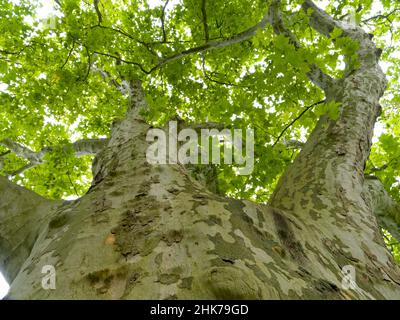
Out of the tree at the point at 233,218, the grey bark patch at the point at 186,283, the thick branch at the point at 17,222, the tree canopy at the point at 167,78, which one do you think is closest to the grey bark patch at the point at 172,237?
the tree at the point at 233,218

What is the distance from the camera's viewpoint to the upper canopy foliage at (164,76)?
12.9 ft

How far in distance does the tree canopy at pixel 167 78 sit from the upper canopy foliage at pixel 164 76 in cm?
2

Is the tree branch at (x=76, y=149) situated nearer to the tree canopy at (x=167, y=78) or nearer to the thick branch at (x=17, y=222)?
the tree canopy at (x=167, y=78)

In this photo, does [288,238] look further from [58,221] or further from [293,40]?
[293,40]

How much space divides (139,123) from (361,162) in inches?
94.4

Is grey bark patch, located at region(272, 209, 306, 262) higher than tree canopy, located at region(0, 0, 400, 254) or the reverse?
the reverse

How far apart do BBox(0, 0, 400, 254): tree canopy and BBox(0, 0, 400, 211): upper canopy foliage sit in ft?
0.06

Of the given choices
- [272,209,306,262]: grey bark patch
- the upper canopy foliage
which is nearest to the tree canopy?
the upper canopy foliage

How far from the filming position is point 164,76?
593 centimetres

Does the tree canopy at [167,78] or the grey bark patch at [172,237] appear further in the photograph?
the tree canopy at [167,78]

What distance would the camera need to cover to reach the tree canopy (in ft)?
12.7

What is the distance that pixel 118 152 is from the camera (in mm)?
2725

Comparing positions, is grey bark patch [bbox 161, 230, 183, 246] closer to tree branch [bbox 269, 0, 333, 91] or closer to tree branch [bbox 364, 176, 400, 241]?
tree branch [bbox 364, 176, 400, 241]
